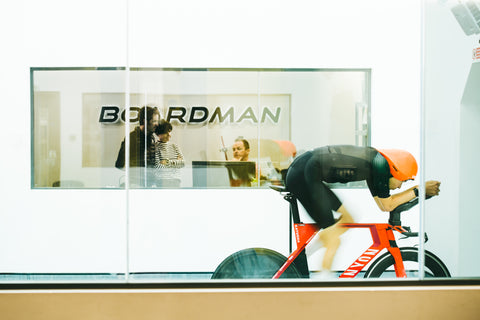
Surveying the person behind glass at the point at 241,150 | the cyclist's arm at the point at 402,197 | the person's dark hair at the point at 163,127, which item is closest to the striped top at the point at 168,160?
the person's dark hair at the point at 163,127

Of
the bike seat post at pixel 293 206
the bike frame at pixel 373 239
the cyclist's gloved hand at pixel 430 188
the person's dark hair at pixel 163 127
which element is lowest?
the bike frame at pixel 373 239

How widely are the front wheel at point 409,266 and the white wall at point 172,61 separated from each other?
0.45 meters

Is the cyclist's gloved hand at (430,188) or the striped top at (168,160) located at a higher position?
the striped top at (168,160)

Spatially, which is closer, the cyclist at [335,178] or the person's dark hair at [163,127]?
the cyclist at [335,178]

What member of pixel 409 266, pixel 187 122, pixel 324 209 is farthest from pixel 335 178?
pixel 187 122

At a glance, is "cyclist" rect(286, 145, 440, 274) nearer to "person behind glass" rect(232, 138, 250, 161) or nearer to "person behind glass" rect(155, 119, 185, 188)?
"person behind glass" rect(232, 138, 250, 161)

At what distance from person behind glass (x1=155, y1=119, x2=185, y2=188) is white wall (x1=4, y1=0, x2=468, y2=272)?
0.11 metres

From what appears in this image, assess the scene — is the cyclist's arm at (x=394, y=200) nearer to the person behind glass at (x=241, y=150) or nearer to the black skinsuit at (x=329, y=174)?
the black skinsuit at (x=329, y=174)

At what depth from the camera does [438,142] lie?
310cm

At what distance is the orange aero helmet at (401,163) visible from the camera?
10.5ft

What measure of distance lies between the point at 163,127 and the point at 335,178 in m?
1.52

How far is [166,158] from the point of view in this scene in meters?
3.39

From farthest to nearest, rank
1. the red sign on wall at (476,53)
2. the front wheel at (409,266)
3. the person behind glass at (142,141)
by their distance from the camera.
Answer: the person behind glass at (142,141)
the red sign on wall at (476,53)
the front wheel at (409,266)

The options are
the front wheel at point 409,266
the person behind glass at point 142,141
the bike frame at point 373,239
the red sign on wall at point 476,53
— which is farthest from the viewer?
the person behind glass at point 142,141
